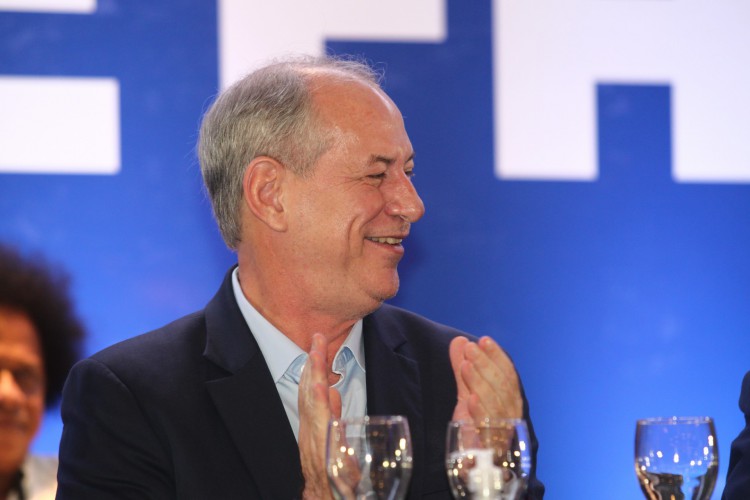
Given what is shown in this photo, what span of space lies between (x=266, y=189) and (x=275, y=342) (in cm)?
34

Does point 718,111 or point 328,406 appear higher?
point 718,111

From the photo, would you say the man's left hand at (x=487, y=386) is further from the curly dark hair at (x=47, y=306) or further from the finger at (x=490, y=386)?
the curly dark hair at (x=47, y=306)

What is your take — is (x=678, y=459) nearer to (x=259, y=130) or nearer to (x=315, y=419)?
(x=315, y=419)

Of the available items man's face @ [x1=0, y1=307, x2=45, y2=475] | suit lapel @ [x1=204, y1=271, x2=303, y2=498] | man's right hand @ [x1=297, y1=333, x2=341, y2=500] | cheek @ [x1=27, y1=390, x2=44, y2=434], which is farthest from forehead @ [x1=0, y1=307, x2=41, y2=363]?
man's right hand @ [x1=297, y1=333, x2=341, y2=500]

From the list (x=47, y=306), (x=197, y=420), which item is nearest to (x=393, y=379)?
(x=197, y=420)

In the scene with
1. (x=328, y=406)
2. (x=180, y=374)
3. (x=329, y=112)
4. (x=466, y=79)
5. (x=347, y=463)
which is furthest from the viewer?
(x=466, y=79)

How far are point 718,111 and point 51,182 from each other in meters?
1.98

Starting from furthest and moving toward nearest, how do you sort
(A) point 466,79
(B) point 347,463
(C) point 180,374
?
(A) point 466,79
(C) point 180,374
(B) point 347,463

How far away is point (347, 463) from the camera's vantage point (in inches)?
55.2

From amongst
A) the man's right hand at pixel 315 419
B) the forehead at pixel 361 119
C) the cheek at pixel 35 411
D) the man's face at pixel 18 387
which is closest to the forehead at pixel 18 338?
the man's face at pixel 18 387

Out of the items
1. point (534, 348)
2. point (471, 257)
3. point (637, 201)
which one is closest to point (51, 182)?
point (471, 257)

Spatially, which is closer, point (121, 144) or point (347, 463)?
point (347, 463)

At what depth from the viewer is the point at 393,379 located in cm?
237

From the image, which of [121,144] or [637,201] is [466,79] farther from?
[121,144]
